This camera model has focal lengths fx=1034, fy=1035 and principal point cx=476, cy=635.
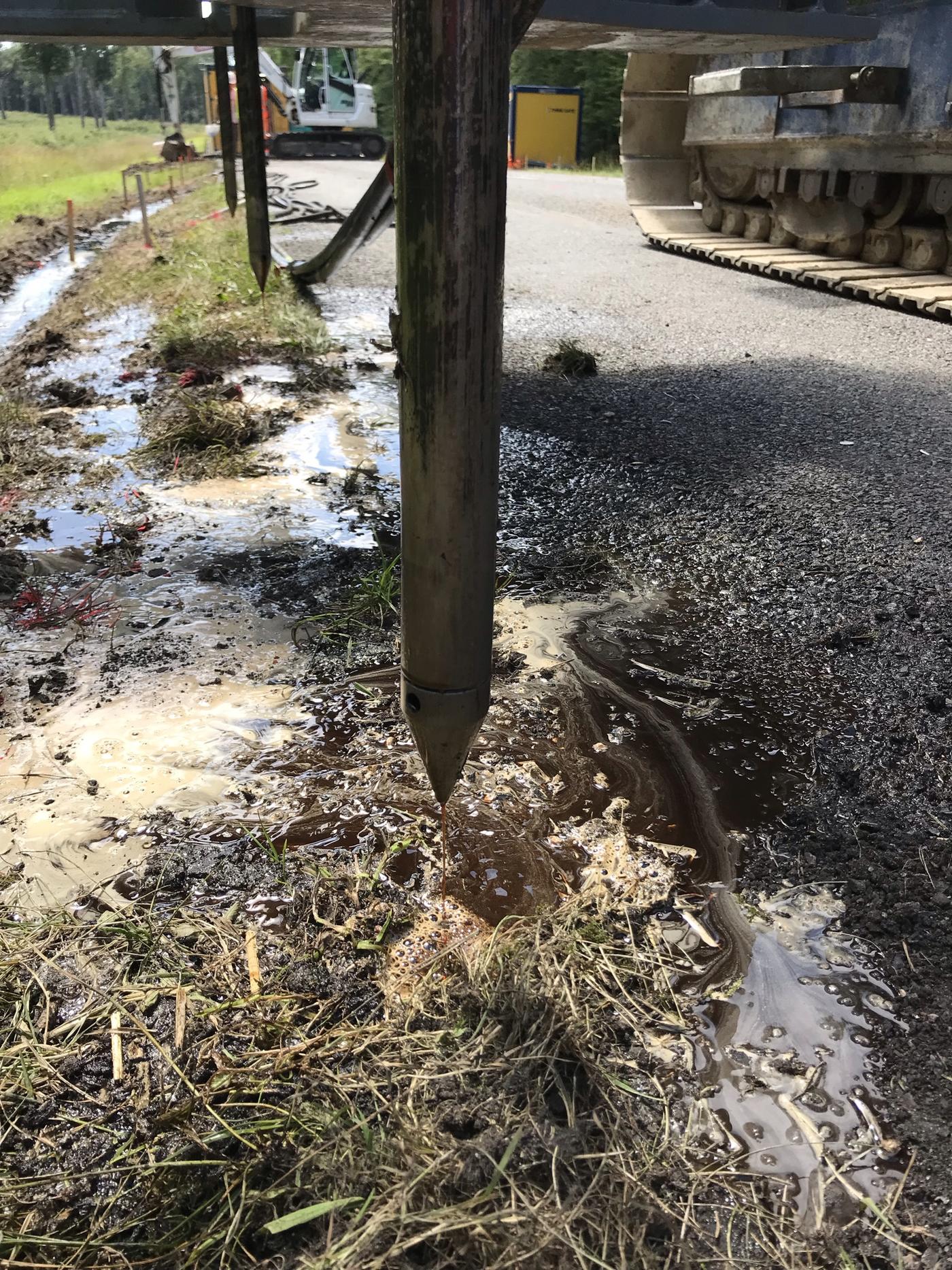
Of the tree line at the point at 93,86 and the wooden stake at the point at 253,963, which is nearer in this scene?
the wooden stake at the point at 253,963

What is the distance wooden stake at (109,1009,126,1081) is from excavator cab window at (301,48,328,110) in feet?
92.1

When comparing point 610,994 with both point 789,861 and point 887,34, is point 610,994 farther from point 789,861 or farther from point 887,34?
point 887,34

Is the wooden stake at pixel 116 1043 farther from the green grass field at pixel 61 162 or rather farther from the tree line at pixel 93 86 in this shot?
the tree line at pixel 93 86

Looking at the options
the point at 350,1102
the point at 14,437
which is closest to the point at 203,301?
the point at 14,437

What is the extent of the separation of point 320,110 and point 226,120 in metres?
23.4

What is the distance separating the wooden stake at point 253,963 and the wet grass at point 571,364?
498cm

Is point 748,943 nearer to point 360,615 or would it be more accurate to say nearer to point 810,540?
point 360,615

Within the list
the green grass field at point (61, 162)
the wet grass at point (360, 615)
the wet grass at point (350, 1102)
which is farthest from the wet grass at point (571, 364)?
the green grass field at point (61, 162)

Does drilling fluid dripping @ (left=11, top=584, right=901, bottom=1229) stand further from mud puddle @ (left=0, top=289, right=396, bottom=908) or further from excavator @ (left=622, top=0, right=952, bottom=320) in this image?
excavator @ (left=622, top=0, right=952, bottom=320)

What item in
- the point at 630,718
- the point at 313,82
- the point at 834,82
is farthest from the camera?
the point at 313,82

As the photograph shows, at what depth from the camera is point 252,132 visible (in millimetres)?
5621

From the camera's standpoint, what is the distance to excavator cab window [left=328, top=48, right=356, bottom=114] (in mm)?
26234

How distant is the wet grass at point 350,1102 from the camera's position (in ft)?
5.21

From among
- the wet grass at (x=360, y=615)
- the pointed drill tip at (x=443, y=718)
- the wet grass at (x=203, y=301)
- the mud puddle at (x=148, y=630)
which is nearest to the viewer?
→ the pointed drill tip at (x=443, y=718)
